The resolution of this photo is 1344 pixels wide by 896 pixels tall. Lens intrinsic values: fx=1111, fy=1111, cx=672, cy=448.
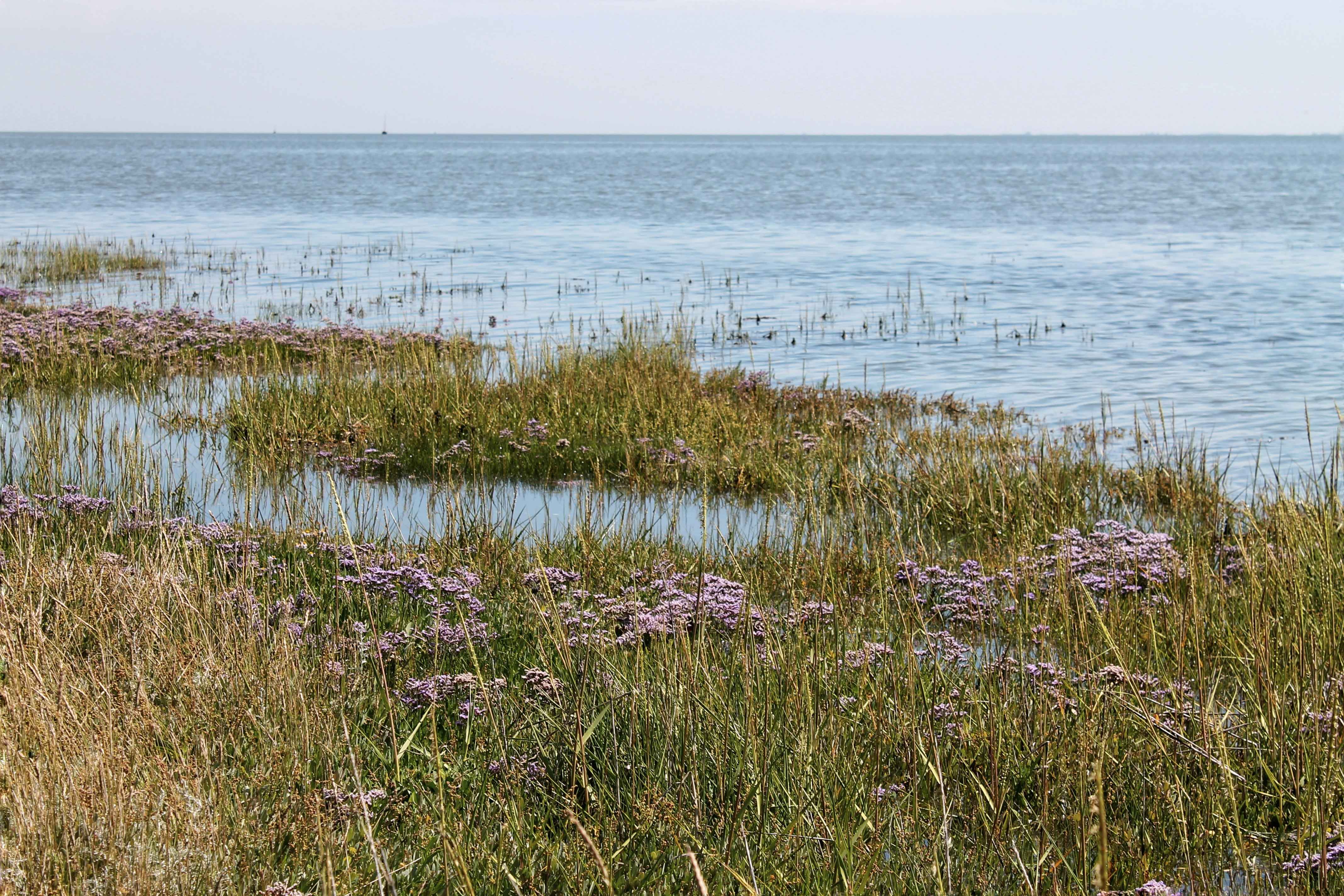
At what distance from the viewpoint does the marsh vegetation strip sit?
10.3 feet

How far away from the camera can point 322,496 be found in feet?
22.4

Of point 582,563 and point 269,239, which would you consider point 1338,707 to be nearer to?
point 582,563

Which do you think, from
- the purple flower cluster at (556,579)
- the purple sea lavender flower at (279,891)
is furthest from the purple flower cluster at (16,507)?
the purple sea lavender flower at (279,891)

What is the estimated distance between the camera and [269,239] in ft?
103

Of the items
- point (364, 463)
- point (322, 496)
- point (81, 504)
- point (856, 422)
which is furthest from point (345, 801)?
point (856, 422)

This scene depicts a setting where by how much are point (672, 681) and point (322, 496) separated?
372 cm

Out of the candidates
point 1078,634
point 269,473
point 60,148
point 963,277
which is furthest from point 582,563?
point 60,148

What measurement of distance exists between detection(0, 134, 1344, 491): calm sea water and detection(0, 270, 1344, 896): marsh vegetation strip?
13.5 ft

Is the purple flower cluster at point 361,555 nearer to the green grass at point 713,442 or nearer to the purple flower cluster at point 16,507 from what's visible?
the green grass at point 713,442

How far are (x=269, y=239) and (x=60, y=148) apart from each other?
420 ft

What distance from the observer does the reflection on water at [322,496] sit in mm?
6910

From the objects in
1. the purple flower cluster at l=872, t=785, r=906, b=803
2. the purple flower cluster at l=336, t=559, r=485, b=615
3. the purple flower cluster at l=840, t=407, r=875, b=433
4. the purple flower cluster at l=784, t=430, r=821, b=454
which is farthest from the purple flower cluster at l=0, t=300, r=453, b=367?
the purple flower cluster at l=872, t=785, r=906, b=803

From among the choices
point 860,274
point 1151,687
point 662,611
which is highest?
point 860,274

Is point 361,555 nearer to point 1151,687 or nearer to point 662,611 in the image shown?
point 662,611
